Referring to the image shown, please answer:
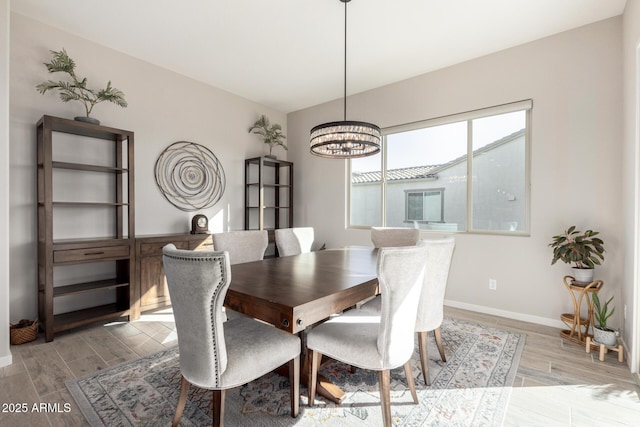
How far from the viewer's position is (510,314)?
319 cm

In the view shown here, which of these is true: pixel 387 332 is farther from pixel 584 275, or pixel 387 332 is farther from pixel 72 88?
pixel 72 88

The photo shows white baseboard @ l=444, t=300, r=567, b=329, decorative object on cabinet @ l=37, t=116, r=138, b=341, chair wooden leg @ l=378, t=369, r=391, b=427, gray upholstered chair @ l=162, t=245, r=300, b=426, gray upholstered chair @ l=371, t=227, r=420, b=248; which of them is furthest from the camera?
gray upholstered chair @ l=371, t=227, r=420, b=248

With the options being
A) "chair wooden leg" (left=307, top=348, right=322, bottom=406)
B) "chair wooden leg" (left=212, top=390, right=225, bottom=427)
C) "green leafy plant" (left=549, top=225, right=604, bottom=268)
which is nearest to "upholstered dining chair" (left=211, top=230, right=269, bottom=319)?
"chair wooden leg" (left=307, top=348, right=322, bottom=406)

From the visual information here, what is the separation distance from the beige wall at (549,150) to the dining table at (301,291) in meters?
1.77

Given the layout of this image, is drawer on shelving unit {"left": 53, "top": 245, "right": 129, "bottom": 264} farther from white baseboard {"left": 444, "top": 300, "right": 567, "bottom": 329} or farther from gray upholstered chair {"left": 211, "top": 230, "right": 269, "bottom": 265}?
white baseboard {"left": 444, "top": 300, "right": 567, "bottom": 329}

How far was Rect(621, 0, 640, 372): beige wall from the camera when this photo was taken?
2076 millimetres

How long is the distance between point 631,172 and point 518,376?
5.71ft

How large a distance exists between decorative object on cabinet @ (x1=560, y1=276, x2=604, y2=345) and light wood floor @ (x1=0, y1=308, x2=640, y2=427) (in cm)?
11

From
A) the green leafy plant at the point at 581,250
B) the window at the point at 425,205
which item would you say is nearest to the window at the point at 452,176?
the window at the point at 425,205

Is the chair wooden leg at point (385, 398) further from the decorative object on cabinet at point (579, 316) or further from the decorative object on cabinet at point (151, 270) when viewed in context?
the decorative object on cabinet at point (151, 270)

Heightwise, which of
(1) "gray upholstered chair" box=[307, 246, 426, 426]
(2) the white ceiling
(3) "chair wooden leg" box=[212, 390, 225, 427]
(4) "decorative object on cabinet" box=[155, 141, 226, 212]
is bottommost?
(3) "chair wooden leg" box=[212, 390, 225, 427]

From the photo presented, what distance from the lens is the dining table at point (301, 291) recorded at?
4.44ft

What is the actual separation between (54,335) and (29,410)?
1209 millimetres

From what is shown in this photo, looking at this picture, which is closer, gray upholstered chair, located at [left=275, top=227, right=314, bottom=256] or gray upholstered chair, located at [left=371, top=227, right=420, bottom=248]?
gray upholstered chair, located at [left=275, top=227, right=314, bottom=256]
